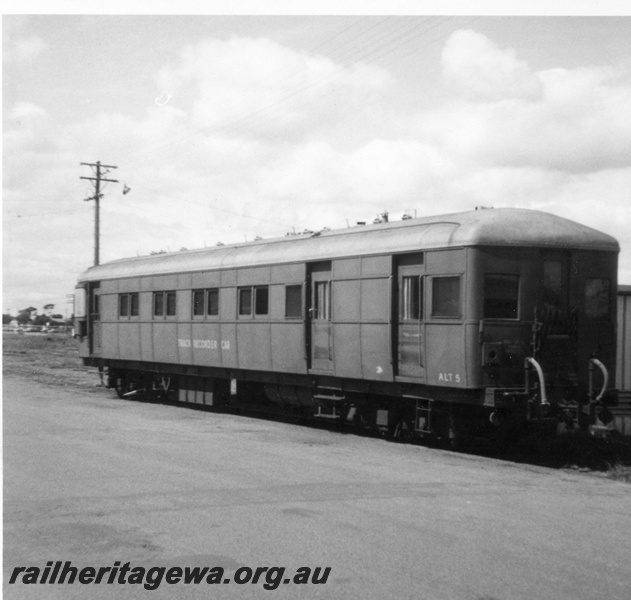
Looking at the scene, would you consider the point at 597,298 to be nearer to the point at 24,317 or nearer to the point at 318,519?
the point at 318,519

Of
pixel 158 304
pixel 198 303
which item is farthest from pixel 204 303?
pixel 158 304

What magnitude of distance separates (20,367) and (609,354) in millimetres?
29184

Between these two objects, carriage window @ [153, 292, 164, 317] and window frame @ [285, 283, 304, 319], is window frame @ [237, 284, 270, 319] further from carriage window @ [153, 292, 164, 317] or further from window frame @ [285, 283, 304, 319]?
carriage window @ [153, 292, 164, 317]

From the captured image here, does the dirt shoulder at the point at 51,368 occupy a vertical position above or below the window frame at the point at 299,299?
below

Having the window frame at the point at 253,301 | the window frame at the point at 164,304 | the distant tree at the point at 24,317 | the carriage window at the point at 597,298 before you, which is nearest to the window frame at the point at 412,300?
the carriage window at the point at 597,298

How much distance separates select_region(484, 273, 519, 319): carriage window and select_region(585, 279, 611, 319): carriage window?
1.23 metres

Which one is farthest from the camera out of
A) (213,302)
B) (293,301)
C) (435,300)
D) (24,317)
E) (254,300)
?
(24,317)

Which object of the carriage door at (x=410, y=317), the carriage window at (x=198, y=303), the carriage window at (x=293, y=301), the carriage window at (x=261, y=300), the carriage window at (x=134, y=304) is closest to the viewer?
the carriage door at (x=410, y=317)

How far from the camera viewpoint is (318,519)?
774 cm

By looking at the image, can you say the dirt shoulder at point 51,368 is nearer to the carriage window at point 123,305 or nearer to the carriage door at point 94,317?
the carriage door at point 94,317

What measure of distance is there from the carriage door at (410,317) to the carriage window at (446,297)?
300mm

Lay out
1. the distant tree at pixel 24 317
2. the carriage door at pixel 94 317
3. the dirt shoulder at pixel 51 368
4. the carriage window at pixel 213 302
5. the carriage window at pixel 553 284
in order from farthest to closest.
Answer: the distant tree at pixel 24 317 < the dirt shoulder at pixel 51 368 < the carriage door at pixel 94 317 < the carriage window at pixel 213 302 < the carriage window at pixel 553 284

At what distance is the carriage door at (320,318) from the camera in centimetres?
1492
